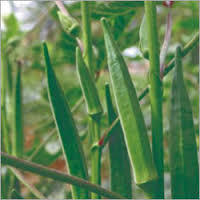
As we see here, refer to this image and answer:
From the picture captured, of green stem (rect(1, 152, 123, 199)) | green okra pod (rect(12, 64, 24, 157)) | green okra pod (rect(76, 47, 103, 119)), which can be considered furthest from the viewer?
green okra pod (rect(12, 64, 24, 157))

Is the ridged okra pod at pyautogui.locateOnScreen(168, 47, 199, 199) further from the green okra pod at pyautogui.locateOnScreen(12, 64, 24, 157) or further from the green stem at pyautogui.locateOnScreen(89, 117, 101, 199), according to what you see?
the green okra pod at pyautogui.locateOnScreen(12, 64, 24, 157)

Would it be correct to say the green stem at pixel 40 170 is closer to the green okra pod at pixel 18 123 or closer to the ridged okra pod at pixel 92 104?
the ridged okra pod at pixel 92 104

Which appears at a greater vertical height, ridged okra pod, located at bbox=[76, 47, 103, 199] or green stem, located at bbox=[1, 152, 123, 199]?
ridged okra pod, located at bbox=[76, 47, 103, 199]

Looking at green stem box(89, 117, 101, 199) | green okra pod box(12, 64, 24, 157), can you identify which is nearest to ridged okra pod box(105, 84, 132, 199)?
green stem box(89, 117, 101, 199)

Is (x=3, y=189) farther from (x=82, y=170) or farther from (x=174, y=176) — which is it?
(x=174, y=176)

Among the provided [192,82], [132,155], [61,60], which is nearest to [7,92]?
[61,60]

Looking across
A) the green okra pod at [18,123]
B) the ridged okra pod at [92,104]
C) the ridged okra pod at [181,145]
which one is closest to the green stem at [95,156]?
the ridged okra pod at [92,104]
